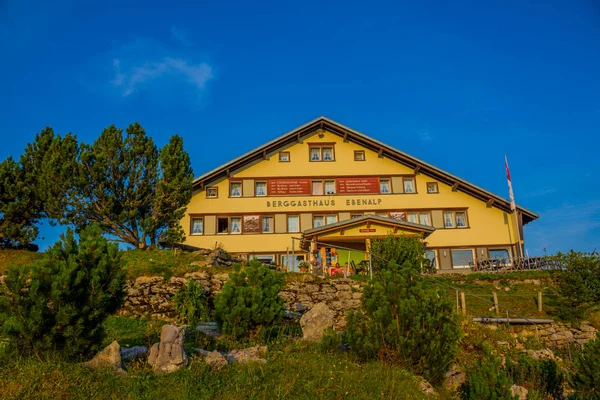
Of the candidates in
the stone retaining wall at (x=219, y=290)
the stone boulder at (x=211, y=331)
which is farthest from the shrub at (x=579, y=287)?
the stone boulder at (x=211, y=331)

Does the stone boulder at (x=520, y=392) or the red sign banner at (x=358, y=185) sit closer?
the stone boulder at (x=520, y=392)

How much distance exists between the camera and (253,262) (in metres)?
11.8

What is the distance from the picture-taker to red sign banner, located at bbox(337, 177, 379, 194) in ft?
110

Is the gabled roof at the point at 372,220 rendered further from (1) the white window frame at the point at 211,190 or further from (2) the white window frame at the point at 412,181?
(1) the white window frame at the point at 211,190

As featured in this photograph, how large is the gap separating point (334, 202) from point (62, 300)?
26.2 meters

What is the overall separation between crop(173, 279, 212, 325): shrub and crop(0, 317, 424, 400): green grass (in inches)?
290

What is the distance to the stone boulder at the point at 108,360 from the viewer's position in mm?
7684

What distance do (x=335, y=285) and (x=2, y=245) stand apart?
676 inches

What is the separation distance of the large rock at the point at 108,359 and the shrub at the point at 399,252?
17320mm

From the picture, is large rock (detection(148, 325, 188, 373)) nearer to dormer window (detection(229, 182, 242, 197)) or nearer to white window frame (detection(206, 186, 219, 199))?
white window frame (detection(206, 186, 219, 199))

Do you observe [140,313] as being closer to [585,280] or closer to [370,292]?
[370,292]

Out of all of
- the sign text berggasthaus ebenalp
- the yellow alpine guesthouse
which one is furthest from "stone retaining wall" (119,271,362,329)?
the sign text berggasthaus ebenalp

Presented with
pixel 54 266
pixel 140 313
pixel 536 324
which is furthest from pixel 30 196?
pixel 536 324

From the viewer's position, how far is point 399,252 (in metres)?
24.5
